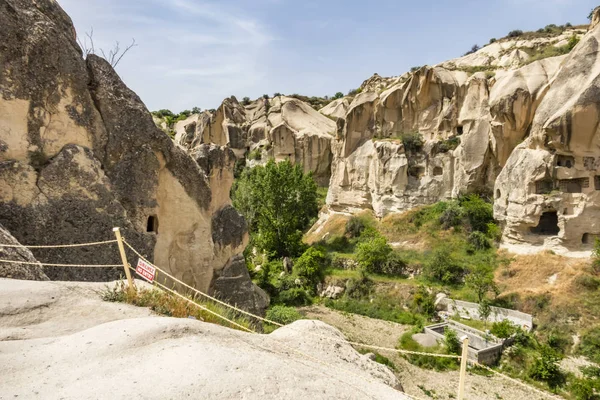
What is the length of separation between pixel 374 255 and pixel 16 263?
1851 centimetres

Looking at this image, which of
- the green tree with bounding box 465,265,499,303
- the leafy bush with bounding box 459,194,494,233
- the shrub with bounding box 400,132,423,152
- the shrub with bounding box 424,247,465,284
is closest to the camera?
the green tree with bounding box 465,265,499,303

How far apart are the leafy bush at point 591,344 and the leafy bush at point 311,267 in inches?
507

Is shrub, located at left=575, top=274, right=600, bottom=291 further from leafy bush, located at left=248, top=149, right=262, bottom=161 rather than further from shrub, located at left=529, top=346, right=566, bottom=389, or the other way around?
leafy bush, located at left=248, top=149, right=262, bottom=161

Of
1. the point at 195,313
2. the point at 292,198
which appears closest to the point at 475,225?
the point at 292,198

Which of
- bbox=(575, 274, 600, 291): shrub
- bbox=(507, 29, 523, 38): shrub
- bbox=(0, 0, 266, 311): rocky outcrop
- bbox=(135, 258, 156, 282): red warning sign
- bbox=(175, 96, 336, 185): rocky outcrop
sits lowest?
bbox=(575, 274, 600, 291): shrub

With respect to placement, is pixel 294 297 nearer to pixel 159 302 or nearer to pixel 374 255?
pixel 374 255

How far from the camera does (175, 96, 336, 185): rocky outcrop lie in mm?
38812

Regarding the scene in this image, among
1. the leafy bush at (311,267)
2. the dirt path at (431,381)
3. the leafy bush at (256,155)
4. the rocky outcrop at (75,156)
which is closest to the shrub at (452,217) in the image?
the leafy bush at (311,267)

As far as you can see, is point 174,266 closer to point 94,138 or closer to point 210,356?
point 94,138

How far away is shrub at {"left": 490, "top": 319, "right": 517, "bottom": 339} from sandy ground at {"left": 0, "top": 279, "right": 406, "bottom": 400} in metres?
11.9

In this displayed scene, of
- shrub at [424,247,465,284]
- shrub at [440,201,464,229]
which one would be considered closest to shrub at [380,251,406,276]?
shrub at [424,247,465,284]

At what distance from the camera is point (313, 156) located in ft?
126

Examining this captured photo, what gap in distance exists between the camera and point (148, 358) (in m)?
3.67

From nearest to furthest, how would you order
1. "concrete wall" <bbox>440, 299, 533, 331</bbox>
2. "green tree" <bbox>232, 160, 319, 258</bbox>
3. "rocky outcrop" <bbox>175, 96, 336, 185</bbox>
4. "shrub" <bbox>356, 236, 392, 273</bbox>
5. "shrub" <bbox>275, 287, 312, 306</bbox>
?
"concrete wall" <bbox>440, 299, 533, 331</bbox>, "shrub" <bbox>275, 287, 312, 306</bbox>, "shrub" <bbox>356, 236, 392, 273</bbox>, "green tree" <bbox>232, 160, 319, 258</bbox>, "rocky outcrop" <bbox>175, 96, 336, 185</bbox>
